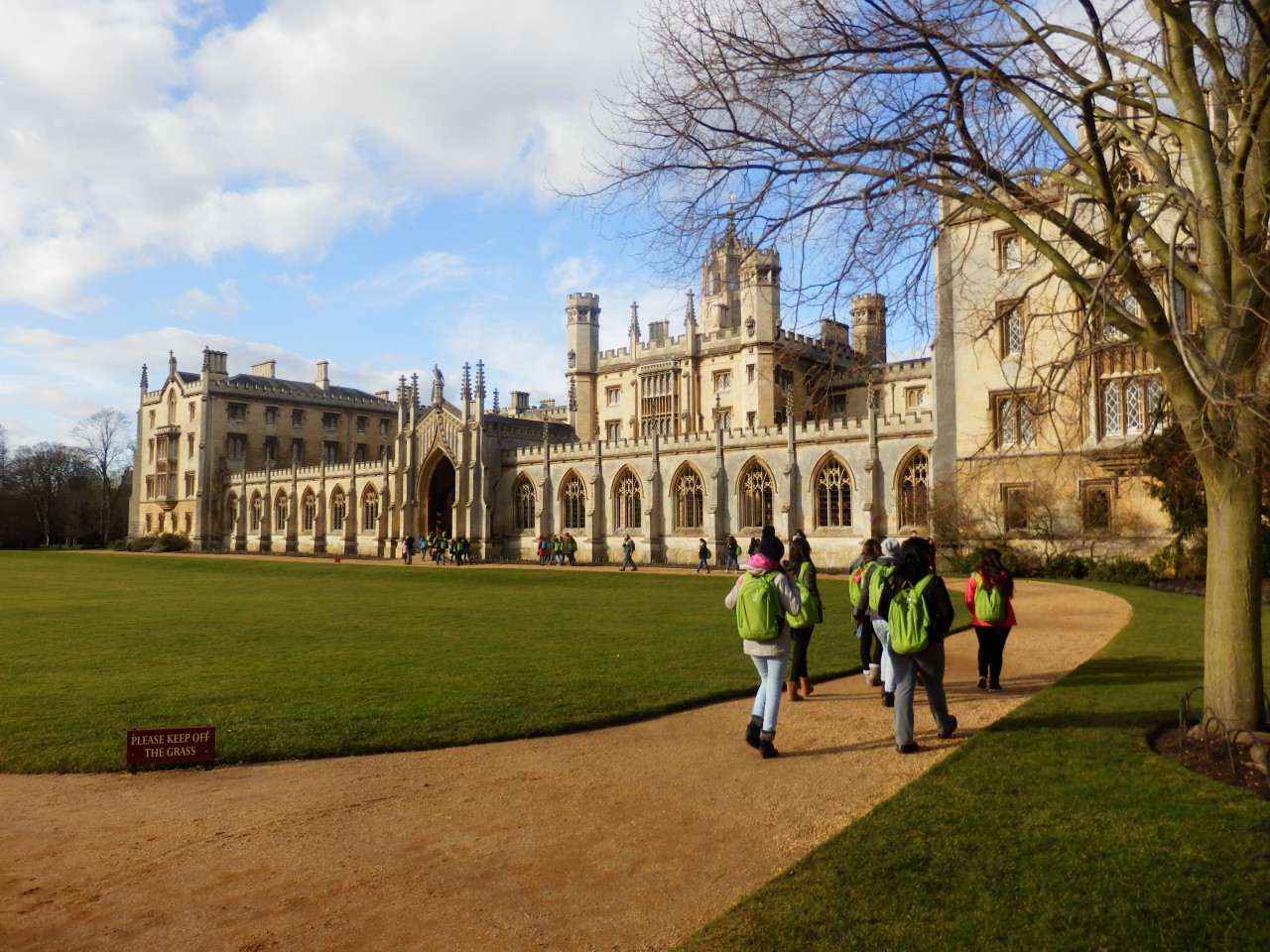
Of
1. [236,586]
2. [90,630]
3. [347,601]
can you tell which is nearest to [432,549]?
[236,586]

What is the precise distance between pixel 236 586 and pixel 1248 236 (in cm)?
2616

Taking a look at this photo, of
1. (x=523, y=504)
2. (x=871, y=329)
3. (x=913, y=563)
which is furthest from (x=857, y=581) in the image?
(x=523, y=504)

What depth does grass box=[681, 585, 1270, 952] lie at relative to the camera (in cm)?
394

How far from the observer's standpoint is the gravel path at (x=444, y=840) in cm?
416

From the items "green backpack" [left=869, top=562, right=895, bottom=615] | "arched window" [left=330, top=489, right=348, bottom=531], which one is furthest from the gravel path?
"arched window" [left=330, top=489, right=348, bottom=531]

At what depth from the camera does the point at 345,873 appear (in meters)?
4.73

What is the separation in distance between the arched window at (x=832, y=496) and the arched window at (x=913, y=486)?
213 centimetres

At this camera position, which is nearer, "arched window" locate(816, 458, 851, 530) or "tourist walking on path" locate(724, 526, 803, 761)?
"tourist walking on path" locate(724, 526, 803, 761)

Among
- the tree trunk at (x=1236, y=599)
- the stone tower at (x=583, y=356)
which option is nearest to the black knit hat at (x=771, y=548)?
the tree trunk at (x=1236, y=599)

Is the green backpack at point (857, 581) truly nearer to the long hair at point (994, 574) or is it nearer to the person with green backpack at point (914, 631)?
the long hair at point (994, 574)

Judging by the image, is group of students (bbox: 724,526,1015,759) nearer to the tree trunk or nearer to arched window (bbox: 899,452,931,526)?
the tree trunk

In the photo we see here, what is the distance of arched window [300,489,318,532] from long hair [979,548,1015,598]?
167ft

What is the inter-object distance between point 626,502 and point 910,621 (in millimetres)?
32815

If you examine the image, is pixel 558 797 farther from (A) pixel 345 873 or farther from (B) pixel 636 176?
(B) pixel 636 176
